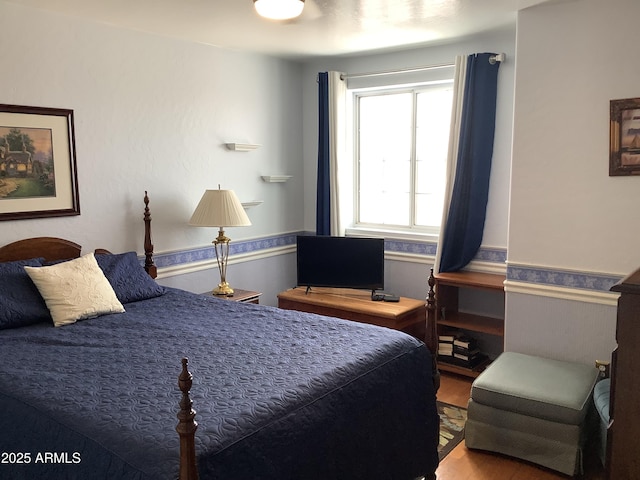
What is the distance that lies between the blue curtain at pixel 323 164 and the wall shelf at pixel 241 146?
1.95ft

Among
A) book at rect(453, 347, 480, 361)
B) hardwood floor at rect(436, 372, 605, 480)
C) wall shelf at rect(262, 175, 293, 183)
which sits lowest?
hardwood floor at rect(436, 372, 605, 480)

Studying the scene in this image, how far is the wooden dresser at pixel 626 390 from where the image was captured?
184 centimetres

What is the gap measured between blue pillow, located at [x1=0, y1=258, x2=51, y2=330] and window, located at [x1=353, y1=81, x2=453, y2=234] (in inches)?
108

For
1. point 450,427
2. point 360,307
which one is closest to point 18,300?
point 360,307

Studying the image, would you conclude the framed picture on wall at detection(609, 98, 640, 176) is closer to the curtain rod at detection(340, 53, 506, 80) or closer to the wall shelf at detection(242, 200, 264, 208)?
the curtain rod at detection(340, 53, 506, 80)

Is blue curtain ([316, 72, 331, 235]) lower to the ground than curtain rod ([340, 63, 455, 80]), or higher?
lower

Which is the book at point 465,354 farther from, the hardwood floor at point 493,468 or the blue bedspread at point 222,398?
the blue bedspread at point 222,398

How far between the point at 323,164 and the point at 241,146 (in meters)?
0.78

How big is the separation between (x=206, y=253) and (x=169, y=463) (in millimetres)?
2749

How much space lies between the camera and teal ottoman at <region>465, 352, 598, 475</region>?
8.46ft

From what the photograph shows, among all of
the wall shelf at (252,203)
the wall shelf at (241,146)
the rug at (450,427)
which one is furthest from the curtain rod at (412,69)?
the rug at (450,427)

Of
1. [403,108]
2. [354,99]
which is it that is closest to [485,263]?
[403,108]

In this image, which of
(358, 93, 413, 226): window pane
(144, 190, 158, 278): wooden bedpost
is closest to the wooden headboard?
(144, 190, 158, 278): wooden bedpost

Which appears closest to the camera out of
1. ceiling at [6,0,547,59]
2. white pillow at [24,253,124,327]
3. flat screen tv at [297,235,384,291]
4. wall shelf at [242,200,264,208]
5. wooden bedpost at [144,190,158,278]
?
white pillow at [24,253,124,327]
